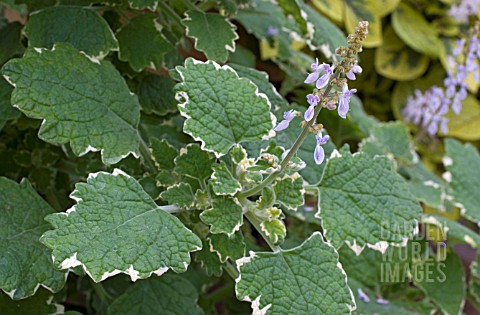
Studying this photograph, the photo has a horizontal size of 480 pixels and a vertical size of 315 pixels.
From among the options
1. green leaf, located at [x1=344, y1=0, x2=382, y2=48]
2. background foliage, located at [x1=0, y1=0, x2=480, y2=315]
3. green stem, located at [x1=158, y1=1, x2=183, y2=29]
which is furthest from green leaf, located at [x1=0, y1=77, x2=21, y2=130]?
green leaf, located at [x1=344, y1=0, x2=382, y2=48]

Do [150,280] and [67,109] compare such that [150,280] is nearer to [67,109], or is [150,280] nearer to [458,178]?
[67,109]

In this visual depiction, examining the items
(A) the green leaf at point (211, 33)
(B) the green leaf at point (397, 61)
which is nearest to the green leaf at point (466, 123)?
(B) the green leaf at point (397, 61)

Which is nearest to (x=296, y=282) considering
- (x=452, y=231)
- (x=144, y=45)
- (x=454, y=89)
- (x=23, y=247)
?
(x=23, y=247)

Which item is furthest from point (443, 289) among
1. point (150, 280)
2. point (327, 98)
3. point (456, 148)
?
point (327, 98)

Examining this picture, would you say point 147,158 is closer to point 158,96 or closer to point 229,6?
point 158,96

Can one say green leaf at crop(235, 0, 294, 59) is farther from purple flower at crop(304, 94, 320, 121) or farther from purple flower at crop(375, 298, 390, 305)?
purple flower at crop(304, 94, 320, 121)

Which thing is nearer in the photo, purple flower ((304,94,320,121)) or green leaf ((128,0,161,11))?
purple flower ((304,94,320,121))
